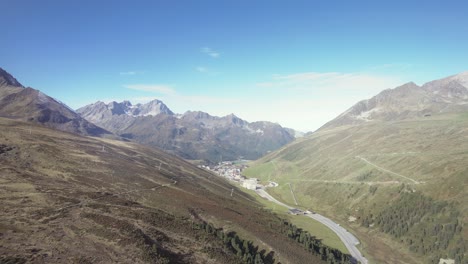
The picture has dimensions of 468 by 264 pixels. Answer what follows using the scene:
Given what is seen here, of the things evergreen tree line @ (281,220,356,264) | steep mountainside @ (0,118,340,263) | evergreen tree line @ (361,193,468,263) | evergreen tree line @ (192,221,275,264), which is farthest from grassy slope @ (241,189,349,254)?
evergreen tree line @ (192,221,275,264)

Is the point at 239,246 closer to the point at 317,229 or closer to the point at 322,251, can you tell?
the point at 322,251

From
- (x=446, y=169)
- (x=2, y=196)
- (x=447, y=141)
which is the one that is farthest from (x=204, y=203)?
(x=447, y=141)

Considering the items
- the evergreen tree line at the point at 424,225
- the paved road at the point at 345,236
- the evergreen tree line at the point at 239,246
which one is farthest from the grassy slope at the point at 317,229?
the evergreen tree line at the point at 239,246

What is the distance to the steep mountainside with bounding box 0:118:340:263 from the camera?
56.8 metres

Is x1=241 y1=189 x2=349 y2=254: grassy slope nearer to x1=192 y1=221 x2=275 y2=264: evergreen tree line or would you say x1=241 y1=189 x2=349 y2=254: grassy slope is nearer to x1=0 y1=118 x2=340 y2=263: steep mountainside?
x1=0 y1=118 x2=340 y2=263: steep mountainside

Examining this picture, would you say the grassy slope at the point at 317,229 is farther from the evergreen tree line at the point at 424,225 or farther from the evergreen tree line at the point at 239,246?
the evergreen tree line at the point at 239,246

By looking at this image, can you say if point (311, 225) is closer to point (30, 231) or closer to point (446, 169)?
point (446, 169)

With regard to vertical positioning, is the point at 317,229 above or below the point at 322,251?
below

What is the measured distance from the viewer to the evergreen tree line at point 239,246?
71750 millimetres

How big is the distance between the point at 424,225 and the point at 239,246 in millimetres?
76864

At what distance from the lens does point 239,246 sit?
254 feet

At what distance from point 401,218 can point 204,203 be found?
263ft

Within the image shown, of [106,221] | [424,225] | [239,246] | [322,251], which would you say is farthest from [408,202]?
[106,221]

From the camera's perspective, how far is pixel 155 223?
248 feet
